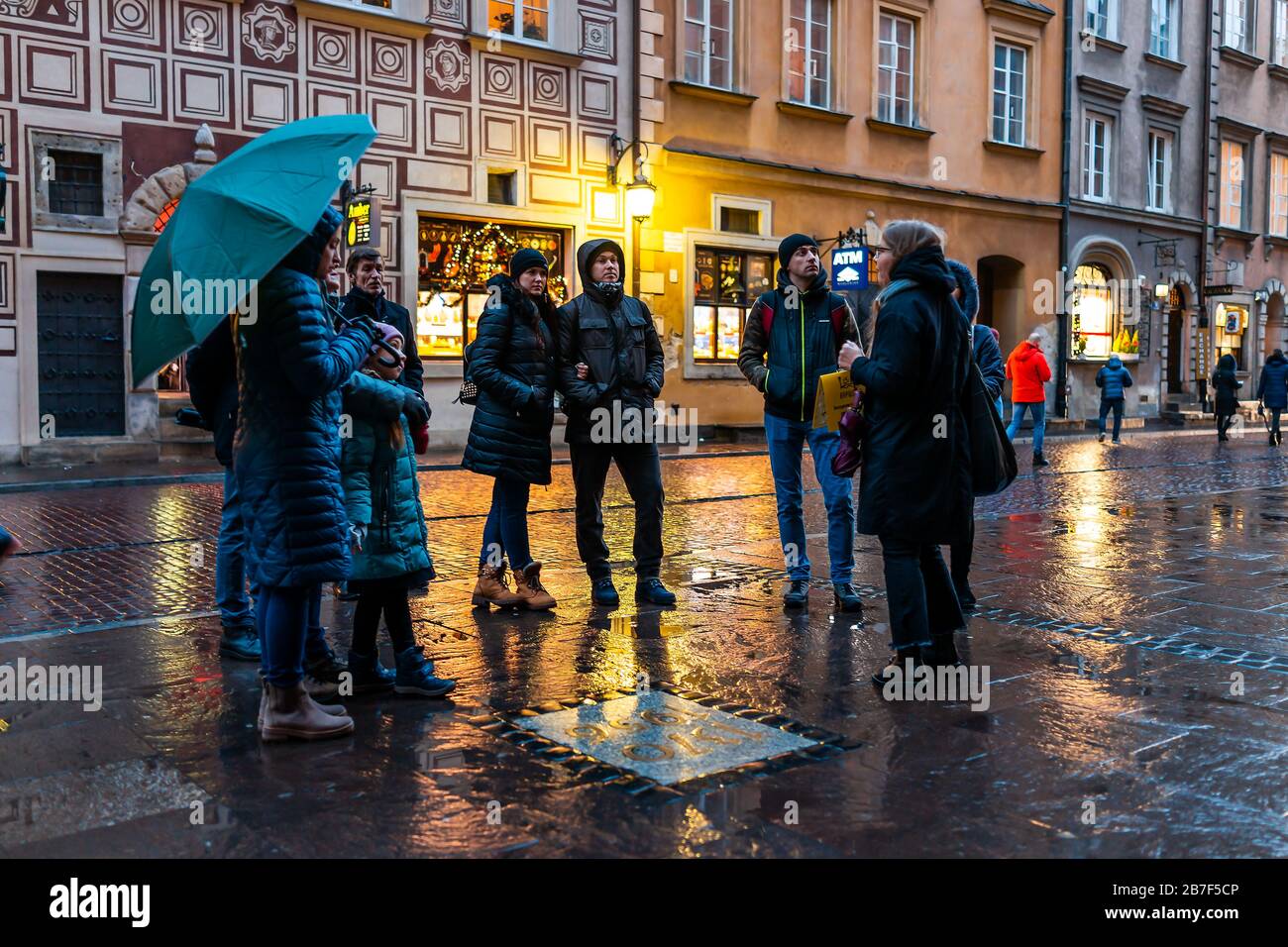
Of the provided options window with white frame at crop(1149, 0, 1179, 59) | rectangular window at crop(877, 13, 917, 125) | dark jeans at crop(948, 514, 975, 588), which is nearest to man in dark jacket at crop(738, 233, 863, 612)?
dark jeans at crop(948, 514, 975, 588)

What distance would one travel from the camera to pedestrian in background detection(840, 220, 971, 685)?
197 inches

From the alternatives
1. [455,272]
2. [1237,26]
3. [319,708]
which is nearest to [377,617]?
[319,708]

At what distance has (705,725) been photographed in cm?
448

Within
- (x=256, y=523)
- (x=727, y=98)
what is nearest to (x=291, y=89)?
(x=727, y=98)

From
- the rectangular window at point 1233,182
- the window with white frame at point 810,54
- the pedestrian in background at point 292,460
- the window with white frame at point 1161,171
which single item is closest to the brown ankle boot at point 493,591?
the pedestrian in background at point 292,460

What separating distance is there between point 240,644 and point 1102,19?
28.0 meters

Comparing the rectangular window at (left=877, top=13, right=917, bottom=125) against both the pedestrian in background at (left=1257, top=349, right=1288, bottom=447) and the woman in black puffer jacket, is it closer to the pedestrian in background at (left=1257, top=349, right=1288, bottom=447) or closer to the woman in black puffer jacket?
the pedestrian in background at (left=1257, top=349, right=1288, bottom=447)

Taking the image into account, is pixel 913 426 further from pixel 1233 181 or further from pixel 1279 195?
pixel 1279 195

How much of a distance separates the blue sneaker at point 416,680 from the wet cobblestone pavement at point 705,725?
0.25 ft

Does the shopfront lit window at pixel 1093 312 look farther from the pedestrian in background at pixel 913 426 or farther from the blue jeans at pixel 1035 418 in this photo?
the pedestrian in background at pixel 913 426

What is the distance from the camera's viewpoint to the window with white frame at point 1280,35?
1319 inches

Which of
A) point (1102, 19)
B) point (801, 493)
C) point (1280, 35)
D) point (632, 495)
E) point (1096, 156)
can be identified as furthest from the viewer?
point (1280, 35)

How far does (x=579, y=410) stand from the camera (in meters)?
6.64

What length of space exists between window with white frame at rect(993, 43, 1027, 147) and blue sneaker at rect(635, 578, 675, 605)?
21.7 m
